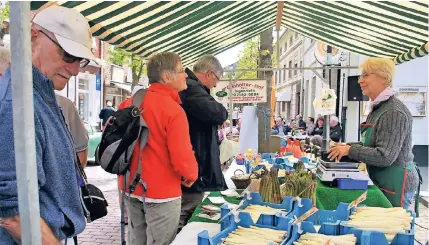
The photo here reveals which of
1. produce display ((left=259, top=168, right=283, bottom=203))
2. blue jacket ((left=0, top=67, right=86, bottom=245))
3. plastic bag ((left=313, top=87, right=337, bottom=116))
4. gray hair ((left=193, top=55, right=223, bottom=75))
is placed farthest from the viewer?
plastic bag ((left=313, top=87, right=337, bottom=116))

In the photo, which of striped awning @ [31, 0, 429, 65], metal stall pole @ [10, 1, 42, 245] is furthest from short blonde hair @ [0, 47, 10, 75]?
metal stall pole @ [10, 1, 42, 245]

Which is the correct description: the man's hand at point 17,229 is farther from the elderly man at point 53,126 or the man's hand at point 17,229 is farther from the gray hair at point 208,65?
the gray hair at point 208,65

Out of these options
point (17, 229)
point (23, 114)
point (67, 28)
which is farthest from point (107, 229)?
point (23, 114)

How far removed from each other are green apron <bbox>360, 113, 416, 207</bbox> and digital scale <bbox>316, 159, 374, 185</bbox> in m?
0.12

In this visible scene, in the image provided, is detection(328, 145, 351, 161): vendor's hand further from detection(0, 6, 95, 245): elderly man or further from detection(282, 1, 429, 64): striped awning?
detection(0, 6, 95, 245): elderly man

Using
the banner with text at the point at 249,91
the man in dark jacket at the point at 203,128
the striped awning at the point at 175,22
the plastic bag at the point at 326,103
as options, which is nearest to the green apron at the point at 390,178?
the man in dark jacket at the point at 203,128

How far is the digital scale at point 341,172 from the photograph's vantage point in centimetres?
301

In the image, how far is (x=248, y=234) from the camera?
1923mm

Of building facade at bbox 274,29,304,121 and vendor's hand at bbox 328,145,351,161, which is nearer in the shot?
vendor's hand at bbox 328,145,351,161

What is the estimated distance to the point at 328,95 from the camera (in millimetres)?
5133

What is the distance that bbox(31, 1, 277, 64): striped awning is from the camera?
3527 millimetres

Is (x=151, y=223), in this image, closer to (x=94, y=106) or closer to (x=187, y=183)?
(x=187, y=183)

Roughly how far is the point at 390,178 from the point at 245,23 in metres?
3.84

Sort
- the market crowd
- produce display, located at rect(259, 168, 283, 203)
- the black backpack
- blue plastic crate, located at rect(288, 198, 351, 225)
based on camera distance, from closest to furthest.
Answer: the market crowd, blue plastic crate, located at rect(288, 198, 351, 225), the black backpack, produce display, located at rect(259, 168, 283, 203)
